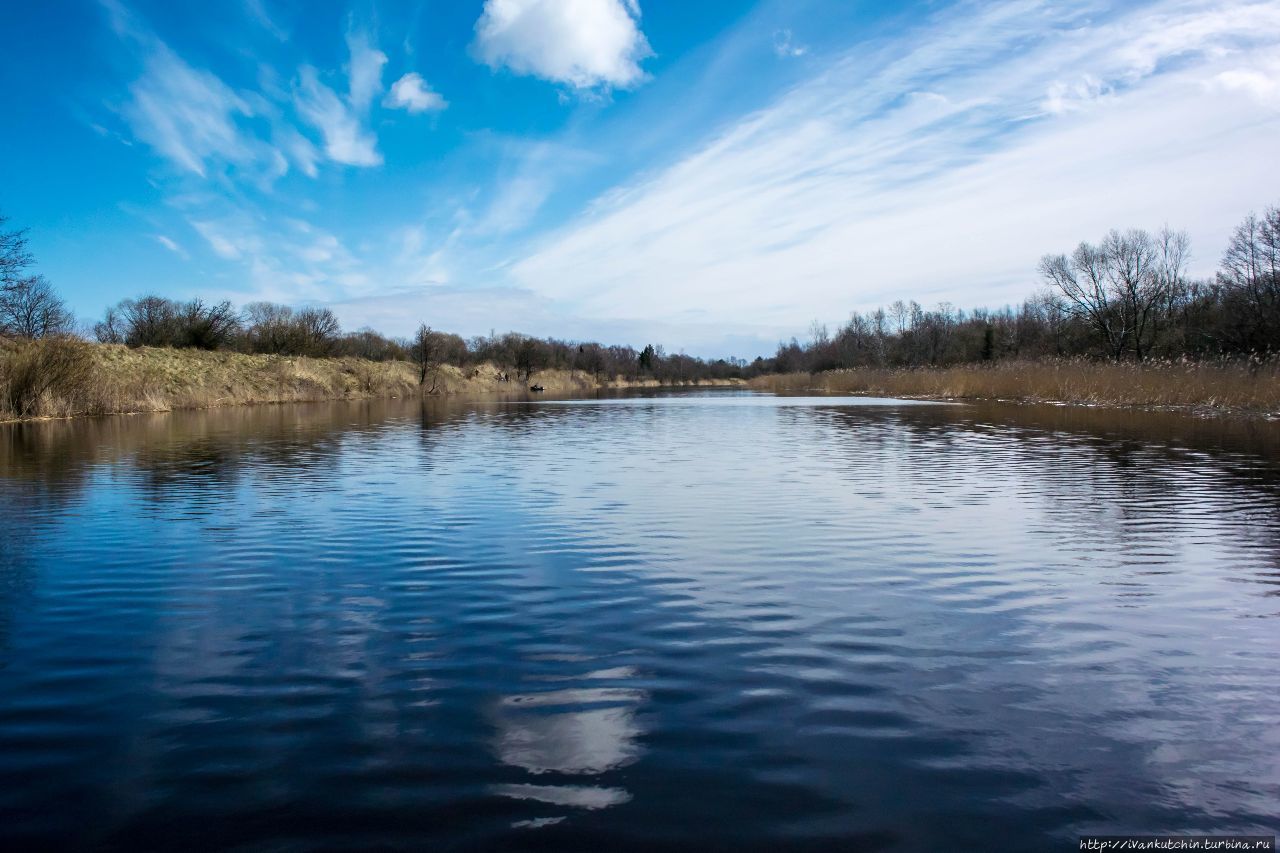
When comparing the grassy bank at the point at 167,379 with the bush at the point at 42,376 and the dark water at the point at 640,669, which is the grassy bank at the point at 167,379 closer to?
the bush at the point at 42,376

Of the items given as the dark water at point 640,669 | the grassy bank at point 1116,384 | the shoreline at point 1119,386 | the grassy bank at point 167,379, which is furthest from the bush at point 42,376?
A: the grassy bank at point 1116,384

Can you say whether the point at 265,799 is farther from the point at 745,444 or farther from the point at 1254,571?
the point at 745,444

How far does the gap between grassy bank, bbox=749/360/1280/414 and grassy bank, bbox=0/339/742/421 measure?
39.4 metres

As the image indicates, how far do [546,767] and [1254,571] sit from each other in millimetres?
6646

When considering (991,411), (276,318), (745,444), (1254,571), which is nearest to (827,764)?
Answer: (1254,571)

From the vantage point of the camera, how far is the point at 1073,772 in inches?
127

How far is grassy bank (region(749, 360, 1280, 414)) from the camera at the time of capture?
24.2 m

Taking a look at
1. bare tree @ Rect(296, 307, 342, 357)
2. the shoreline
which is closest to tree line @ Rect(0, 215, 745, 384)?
bare tree @ Rect(296, 307, 342, 357)

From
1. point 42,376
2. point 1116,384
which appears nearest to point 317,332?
point 42,376

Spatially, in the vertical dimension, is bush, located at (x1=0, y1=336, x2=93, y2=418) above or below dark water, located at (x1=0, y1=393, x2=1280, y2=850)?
above

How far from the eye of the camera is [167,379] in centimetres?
3694

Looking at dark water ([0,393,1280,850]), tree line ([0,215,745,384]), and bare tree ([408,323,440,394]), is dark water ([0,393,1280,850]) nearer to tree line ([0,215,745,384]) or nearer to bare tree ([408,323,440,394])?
tree line ([0,215,745,384])

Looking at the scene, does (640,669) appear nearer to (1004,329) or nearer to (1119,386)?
(1119,386)

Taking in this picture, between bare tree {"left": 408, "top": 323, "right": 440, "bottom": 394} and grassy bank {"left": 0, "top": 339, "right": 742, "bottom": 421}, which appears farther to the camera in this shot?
bare tree {"left": 408, "top": 323, "right": 440, "bottom": 394}
